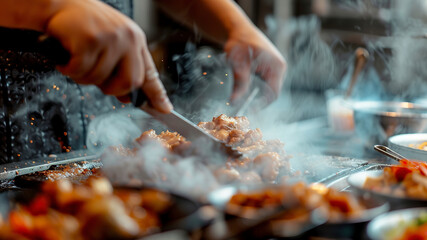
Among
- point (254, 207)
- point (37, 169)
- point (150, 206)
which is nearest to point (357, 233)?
point (254, 207)

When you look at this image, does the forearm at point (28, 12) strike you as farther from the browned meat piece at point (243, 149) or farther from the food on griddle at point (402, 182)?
the food on griddle at point (402, 182)

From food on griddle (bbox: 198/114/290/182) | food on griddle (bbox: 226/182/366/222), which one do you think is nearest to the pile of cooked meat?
food on griddle (bbox: 198/114/290/182)

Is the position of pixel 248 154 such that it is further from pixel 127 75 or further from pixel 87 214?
pixel 87 214

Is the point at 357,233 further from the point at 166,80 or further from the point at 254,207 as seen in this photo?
the point at 166,80

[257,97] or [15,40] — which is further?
[257,97]

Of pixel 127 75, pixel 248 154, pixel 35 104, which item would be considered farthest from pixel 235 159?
pixel 35 104

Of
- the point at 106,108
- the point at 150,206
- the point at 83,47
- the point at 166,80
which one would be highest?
the point at 83,47
